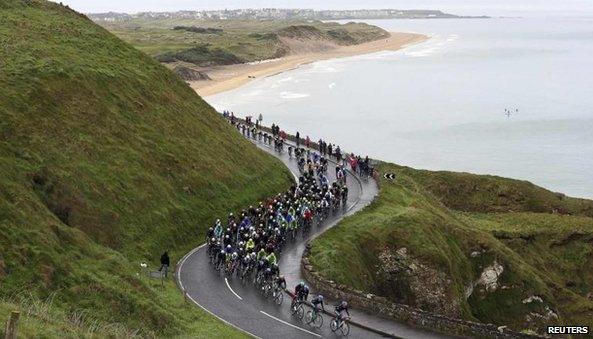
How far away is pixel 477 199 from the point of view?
5944 centimetres

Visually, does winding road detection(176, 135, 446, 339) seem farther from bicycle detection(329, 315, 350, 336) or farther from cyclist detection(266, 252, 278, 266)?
cyclist detection(266, 252, 278, 266)

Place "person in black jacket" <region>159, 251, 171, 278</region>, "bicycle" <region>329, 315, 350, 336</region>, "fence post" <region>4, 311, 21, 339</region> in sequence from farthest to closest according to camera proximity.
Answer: "person in black jacket" <region>159, 251, 171, 278</region> < "bicycle" <region>329, 315, 350, 336</region> < "fence post" <region>4, 311, 21, 339</region>

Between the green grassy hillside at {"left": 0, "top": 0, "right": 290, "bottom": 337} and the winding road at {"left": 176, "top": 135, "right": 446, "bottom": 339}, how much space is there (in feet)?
4.42

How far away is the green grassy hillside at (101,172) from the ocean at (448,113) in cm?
3654

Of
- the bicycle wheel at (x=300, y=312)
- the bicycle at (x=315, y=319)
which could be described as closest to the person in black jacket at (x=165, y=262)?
the bicycle wheel at (x=300, y=312)

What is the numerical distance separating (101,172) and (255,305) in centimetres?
1284

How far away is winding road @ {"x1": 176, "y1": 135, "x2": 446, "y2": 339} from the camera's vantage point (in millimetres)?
25781

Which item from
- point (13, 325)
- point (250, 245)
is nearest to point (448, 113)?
point (250, 245)

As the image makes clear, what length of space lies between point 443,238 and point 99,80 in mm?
23606

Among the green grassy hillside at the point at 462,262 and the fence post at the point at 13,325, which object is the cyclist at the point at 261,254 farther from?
the fence post at the point at 13,325

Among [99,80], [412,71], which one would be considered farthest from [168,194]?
[412,71]

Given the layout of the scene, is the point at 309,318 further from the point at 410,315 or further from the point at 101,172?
the point at 101,172

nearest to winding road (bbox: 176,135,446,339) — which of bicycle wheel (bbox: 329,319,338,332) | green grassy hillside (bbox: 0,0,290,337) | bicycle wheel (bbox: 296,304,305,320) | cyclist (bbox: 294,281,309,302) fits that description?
bicycle wheel (bbox: 329,319,338,332)

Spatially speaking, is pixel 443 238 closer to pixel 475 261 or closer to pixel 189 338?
pixel 475 261
